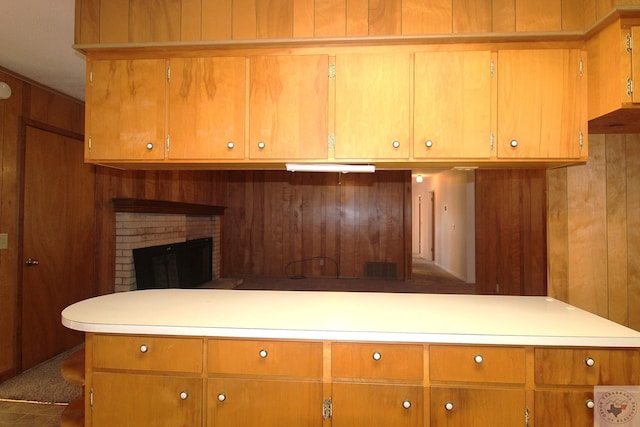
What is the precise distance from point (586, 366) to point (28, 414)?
331 cm

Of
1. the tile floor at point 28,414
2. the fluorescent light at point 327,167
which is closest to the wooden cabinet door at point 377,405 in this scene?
the fluorescent light at point 327,167

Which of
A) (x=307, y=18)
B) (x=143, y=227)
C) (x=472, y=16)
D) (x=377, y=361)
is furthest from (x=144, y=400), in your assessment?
(x=143, y=227)

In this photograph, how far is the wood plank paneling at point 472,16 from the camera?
1630 mm

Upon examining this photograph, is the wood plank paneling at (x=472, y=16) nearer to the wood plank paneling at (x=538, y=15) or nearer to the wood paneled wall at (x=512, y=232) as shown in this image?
the wood plank paneling at (x=538, y=15)

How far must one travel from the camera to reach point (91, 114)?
1792 millimetres

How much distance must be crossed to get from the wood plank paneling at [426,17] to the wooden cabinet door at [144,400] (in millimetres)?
1903

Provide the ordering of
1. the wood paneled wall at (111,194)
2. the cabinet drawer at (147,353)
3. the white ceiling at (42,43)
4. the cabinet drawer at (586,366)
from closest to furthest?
the cabinet drawer at (586,366), the cabinet drawer at (147,353), the white ceiling at (42,43), the wood paneled wall at (111,194)

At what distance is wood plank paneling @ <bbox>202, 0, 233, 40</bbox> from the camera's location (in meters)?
1.71

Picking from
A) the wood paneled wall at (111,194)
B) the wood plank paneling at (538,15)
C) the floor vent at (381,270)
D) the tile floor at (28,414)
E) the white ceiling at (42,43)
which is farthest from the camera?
the floor vent at (381,270)

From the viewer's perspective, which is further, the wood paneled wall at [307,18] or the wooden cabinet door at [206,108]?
the wooden cabinet door at [206,108]

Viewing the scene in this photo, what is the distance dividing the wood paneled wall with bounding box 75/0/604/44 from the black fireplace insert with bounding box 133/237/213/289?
2.32 m

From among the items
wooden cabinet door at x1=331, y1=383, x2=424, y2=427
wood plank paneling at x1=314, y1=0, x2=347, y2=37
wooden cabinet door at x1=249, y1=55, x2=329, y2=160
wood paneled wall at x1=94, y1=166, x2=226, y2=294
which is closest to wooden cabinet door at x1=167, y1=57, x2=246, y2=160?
wooden cabinet door at x1=249, y1=55, x2=329, y2=160

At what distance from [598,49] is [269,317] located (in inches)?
76.5

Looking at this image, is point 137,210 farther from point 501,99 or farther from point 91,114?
point 501,99
